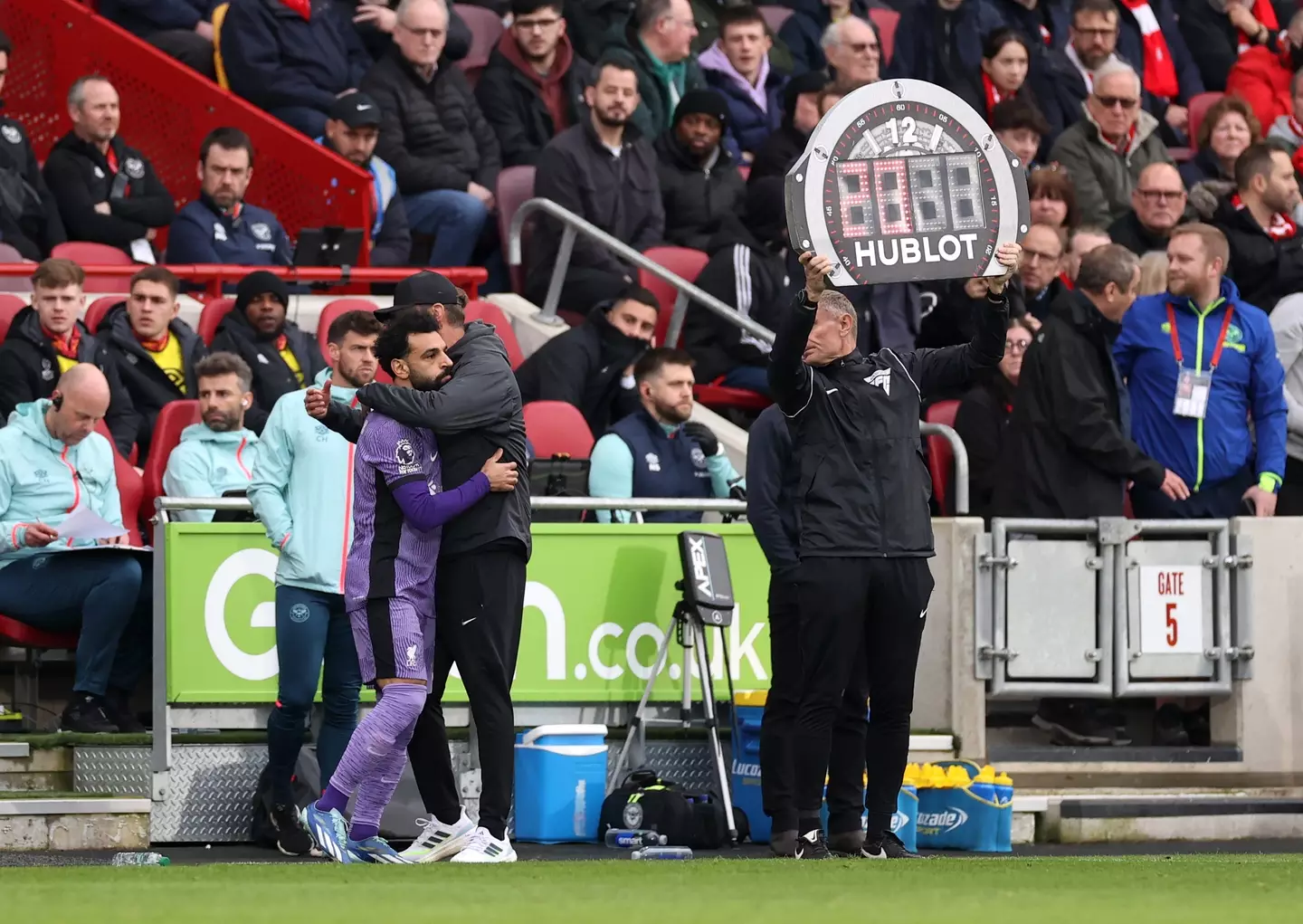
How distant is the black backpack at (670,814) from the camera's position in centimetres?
970

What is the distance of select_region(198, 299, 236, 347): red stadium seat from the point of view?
1191 centimetres

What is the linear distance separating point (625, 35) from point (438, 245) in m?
2.39

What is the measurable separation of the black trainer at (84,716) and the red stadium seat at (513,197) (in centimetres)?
487

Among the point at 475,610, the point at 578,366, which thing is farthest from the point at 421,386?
the point at 578,366

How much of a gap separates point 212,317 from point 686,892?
633 cm

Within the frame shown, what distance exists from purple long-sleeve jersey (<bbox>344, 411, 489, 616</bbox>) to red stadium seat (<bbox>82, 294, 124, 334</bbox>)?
389cm

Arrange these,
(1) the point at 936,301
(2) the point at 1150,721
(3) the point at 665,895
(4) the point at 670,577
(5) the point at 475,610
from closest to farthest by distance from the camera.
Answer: (3) the point at 665,895 < (5) the point at 475,610 < (4) the point at 670,577 < (2) the point at 1150,721 < (1) the point at 936,301

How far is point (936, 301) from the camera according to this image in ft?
44.6

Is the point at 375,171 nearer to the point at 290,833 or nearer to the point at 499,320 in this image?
the point at 499,320

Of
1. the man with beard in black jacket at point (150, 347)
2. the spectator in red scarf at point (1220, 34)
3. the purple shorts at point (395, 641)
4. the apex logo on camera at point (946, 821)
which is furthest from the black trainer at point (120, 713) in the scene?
the spectator in red scarf at point (1220, 34)

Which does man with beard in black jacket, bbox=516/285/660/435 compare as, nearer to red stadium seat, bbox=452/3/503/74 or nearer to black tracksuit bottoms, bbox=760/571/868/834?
black tracksuit bottoms, bbox=760/571/868/834

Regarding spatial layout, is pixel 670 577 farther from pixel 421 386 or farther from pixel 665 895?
pixel 665 895

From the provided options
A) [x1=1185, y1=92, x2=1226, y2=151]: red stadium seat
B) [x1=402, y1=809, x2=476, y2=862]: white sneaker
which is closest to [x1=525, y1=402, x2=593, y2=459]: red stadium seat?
[x1=402, y1=809, x2=476, y2=862]: white sneaker

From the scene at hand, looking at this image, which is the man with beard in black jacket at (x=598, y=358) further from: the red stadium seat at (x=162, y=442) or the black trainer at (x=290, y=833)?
the black trainer at (x=290, y=833)
